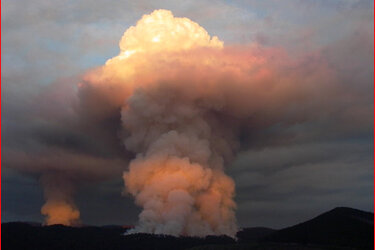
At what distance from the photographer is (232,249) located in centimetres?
17262

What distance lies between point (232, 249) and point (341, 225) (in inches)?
2007

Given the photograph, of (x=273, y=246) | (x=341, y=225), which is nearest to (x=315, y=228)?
(x=341, y=225)

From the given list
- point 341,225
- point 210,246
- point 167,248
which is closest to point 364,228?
point 341,225

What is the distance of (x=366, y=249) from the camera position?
527 feet

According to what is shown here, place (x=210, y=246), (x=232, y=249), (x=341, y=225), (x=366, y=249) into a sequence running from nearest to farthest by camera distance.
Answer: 1. (x=366, y=249)
2. (x=232, y=249)
3. (x=210, y=246)
4. (x=341, y=225)

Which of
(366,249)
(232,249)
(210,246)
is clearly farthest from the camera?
(210,246)

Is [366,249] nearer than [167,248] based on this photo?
Yes

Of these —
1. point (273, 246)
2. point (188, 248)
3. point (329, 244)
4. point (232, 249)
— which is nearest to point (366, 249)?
point (329, 244)

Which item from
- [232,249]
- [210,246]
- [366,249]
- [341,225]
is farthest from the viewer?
[341,225]

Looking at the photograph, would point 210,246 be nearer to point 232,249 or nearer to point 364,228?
point 232,249

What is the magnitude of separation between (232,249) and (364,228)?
173ft

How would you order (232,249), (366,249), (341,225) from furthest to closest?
(341,225) < (232,249) < (366,249)

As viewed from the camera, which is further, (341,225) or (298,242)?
(341,225)

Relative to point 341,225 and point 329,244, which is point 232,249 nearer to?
point 329,244
